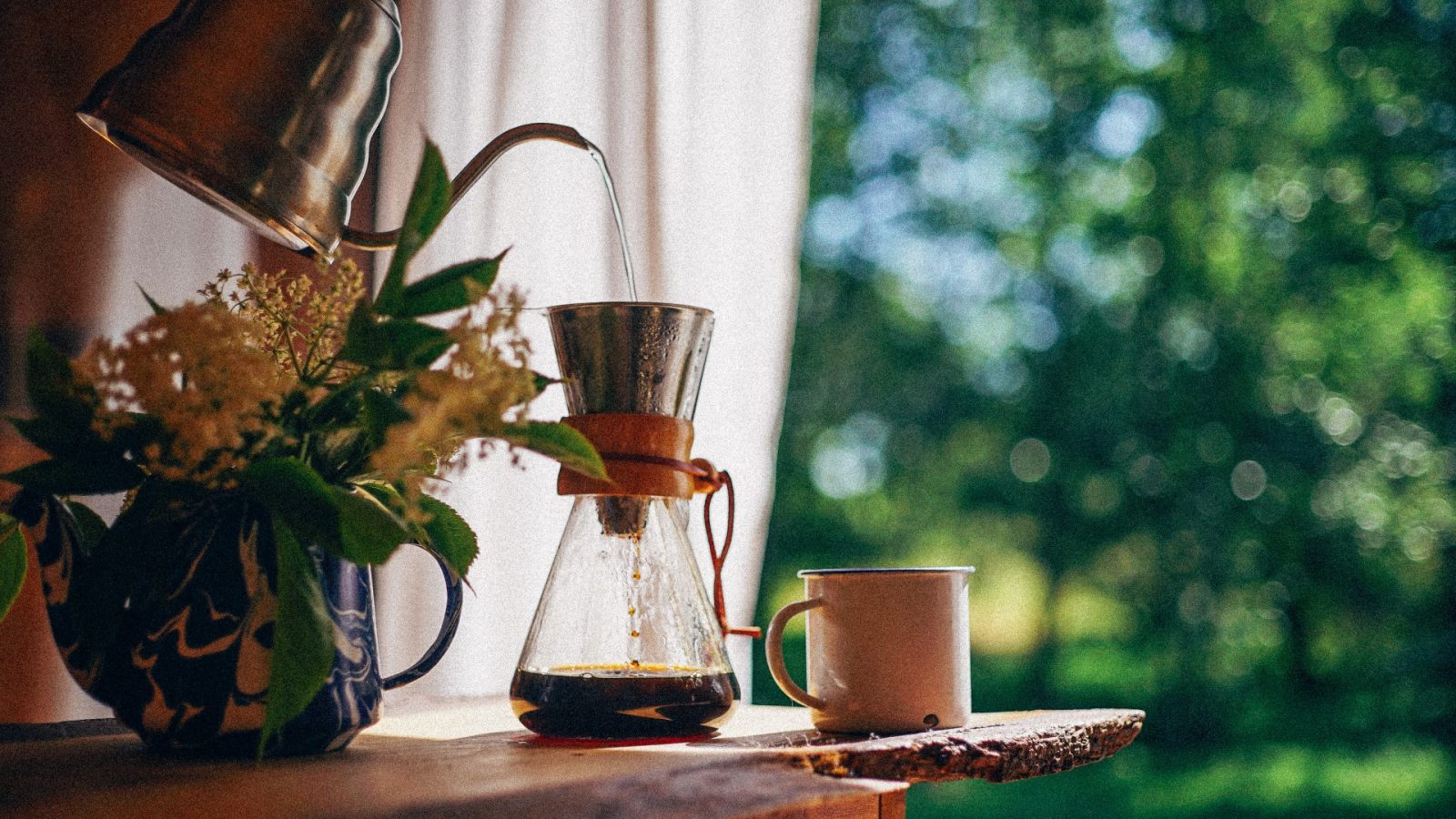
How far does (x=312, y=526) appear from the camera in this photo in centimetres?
56

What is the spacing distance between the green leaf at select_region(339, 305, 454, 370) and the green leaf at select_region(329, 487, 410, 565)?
0.07 metres

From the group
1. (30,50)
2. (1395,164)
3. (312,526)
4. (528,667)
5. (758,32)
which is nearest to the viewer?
(312,526)

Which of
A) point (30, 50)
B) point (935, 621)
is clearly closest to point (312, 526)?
point (935, 621)

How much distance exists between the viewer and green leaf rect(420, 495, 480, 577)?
64 centimetres

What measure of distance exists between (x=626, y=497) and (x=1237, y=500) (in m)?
3.72

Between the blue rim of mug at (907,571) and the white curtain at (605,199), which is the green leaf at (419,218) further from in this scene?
the white curtain at (605,199)

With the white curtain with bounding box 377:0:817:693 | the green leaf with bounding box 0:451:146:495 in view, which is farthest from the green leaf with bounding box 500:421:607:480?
the white curtain with bounding box 377:0:817:693

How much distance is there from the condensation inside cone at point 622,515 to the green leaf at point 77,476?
0.27 meters

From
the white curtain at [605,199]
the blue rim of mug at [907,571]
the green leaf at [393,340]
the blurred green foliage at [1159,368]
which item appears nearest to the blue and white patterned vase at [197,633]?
the green leaf at [393,340]

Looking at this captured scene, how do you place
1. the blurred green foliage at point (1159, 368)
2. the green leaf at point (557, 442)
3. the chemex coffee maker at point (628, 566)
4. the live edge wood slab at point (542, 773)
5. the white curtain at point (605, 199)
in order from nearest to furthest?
the live edge wood slab at point (542, 773), the green leaf at point (557, 442), the chemex coffee maker at point (628, 566), the white curtain at point (605, 199), the blurred green foliage at point (1159, 368)

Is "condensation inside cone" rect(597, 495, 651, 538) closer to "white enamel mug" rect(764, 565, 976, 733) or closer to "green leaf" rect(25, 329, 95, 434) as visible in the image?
"white enamel mug" rect(764, 565, 976, 733)

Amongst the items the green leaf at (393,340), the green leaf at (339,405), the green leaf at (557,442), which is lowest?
the green leaf at (557,442)

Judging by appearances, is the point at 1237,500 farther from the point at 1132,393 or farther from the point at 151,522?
the point at 151,522

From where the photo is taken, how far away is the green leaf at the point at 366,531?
0.56 meters
